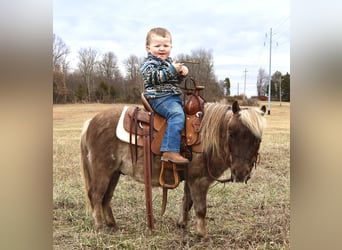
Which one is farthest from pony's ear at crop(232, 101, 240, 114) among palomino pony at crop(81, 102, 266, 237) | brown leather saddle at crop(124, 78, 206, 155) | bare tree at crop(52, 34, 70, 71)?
bare tree at crop(52, 34, 70, 71)

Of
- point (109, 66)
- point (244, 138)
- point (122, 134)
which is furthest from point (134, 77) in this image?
point (244, 138)

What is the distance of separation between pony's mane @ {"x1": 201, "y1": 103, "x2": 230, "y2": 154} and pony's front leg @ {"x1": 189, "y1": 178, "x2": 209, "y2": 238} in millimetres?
137

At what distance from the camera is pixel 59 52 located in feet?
4.98

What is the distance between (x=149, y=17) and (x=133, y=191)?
69 cm

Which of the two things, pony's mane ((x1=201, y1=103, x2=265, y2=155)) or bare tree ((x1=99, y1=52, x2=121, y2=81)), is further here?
bare tree ((x1=99, y1=52, x2=121, y2=81))

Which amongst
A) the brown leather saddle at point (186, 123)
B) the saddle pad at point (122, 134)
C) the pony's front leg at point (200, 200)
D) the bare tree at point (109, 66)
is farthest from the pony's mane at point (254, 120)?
the bare tree at point (109, 66)

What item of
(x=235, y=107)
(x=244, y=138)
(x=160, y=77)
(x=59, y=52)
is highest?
(x=59, y=52)

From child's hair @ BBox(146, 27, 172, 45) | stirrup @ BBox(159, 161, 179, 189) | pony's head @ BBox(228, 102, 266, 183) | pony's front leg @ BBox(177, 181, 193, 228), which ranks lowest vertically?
pony's front leg @ BBox(177, 181, 193, 228)

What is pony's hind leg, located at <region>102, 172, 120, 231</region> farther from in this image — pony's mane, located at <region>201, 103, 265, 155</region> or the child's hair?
the child's hair

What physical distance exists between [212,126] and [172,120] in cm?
15

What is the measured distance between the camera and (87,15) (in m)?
1.53

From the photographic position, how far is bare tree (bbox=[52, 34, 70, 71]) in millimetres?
1506

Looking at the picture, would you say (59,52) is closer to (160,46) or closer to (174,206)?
(160,46)
